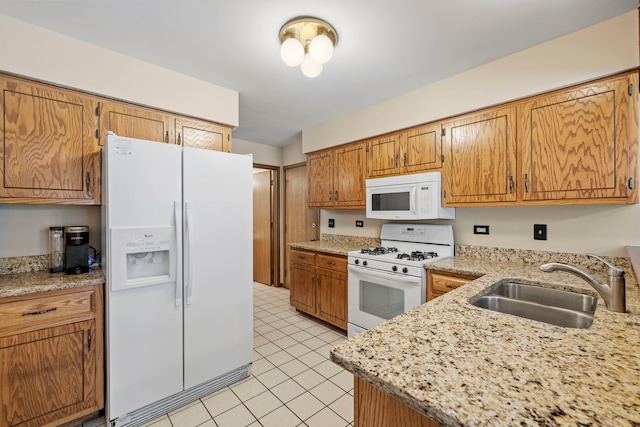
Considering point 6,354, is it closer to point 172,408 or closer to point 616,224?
point 172,408

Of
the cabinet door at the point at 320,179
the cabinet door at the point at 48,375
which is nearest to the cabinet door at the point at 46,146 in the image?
the cabinet door at the point at 48,375

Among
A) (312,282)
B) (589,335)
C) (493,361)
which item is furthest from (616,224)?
(312,282)

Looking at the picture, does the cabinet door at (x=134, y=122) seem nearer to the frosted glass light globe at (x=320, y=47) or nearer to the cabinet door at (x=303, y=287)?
the frosted glass light globe at (x=320, y=47)

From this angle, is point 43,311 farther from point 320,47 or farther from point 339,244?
point 339,244

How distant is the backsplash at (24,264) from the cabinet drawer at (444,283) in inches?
116

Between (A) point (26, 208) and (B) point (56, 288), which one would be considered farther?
(A) point (26, 208)

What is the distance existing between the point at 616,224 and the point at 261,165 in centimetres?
407

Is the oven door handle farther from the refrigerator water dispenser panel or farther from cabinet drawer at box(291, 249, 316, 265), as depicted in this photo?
the refrigerator water dispenser panel

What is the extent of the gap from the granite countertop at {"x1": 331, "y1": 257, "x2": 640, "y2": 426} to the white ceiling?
167 centimetres

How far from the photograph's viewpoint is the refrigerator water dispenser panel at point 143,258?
1666mm

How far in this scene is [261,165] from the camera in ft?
14.8

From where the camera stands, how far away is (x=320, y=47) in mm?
1676

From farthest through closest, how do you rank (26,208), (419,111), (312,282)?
(312,282) < (419,111) < (26,208)

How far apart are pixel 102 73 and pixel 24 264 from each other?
1.48m
